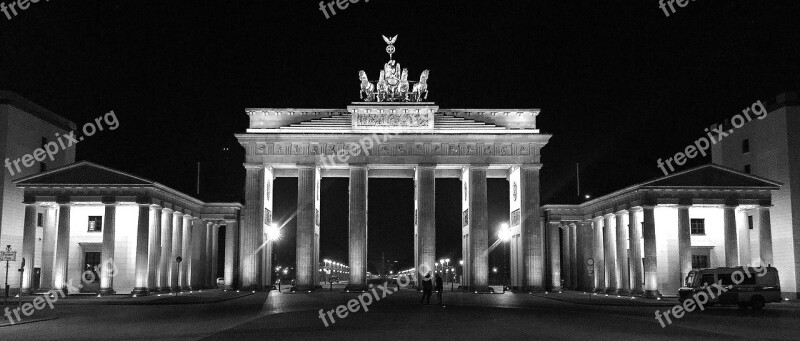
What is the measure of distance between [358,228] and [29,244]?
26774 millimetres

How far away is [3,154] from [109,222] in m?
10.1

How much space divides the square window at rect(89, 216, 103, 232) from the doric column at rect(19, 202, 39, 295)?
22.0 ft

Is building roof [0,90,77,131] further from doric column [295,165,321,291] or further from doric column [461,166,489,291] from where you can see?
doric column [461,166,489,291]

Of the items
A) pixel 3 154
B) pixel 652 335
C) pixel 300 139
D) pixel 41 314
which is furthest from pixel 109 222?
pixel 652 335

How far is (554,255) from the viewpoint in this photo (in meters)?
73.5

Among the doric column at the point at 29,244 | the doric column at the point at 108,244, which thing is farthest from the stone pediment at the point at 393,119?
the doric column at the point at 29,244

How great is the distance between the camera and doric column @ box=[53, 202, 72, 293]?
58812 millimetres

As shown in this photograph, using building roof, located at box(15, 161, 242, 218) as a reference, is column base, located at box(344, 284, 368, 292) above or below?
below

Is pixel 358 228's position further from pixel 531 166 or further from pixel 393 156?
pixel 531 166

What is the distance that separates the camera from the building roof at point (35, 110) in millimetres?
60844

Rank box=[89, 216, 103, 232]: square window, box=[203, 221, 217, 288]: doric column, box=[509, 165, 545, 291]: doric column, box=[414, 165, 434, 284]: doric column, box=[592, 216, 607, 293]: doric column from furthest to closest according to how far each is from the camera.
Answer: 1. box=[203, 221, 217, 288]: doric column
2. box=[592, 216, 607, 293]: doric column
3. box=[414, 165, 434, 284]: doric column
4. box=[509, 165, 545, 291]: doric column
5. box=[89, 216, 103, 232]: square window

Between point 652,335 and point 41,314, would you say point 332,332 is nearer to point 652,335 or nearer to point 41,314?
point 652,335
